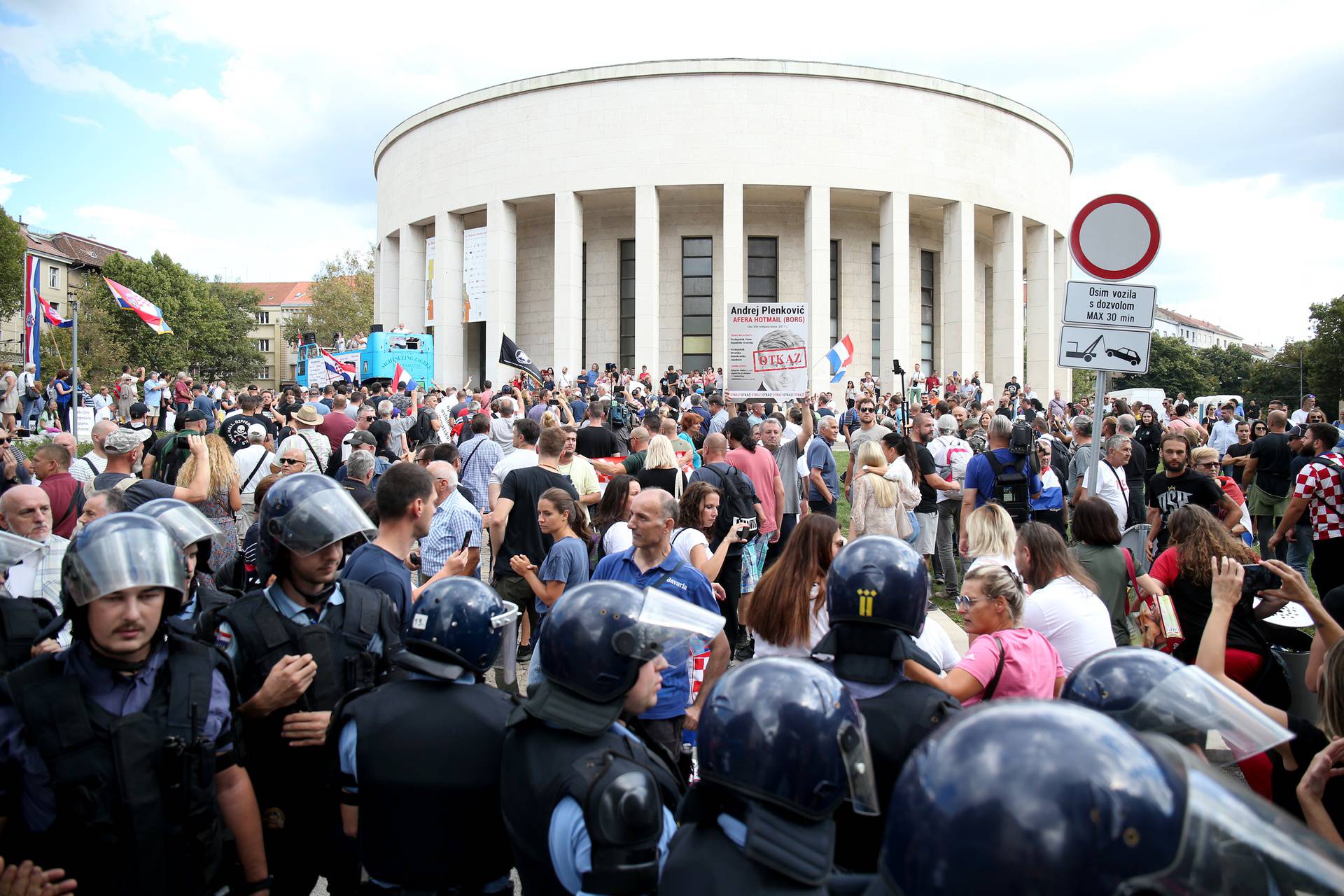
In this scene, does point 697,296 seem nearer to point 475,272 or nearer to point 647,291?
point 647,291

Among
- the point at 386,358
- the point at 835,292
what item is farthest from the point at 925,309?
the point at 386,358

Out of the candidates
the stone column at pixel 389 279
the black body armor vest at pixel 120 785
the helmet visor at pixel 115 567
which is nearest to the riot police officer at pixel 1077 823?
the black body armor vest at pixel 120 785

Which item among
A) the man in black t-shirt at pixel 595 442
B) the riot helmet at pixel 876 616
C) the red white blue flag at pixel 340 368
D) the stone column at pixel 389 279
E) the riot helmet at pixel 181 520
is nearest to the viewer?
the riot helmet at pixel 876 616

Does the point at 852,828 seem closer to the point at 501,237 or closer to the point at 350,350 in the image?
the point at 350,350

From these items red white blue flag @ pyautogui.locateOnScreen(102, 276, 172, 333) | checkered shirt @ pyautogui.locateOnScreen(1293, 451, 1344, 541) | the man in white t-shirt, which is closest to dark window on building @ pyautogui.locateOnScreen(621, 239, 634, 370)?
red white blue flag @ pyautogui.locateOnScreen(102, 276, 172, 333)

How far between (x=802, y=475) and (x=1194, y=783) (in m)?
9.65

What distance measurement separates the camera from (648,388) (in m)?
26.6

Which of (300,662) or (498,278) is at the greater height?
(498,278)

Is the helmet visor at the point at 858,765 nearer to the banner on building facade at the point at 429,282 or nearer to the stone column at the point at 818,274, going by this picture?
the stone column at the point at 818,274

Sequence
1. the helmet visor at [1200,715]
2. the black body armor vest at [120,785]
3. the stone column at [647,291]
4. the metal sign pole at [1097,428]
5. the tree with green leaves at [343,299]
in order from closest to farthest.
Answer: the helmet visor at [1200,715], the black body armor vest at [120,785], the metal sign pole at [1097,428], the stone column at [647,291], the tree with green leaves at [343,299]

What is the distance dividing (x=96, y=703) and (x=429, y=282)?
3944 cm

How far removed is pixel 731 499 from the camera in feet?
24.7

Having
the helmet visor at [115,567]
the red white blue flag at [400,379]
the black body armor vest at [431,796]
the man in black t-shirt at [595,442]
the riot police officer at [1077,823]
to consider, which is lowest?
the black body armor vest at [431,796]

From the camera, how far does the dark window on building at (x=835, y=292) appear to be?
3772 cm
